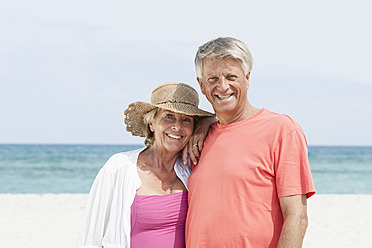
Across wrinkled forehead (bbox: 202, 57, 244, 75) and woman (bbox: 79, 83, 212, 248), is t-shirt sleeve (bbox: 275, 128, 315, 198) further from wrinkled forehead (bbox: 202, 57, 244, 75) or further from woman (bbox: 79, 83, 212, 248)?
woman (bbox: 79, 83, 212, 248)

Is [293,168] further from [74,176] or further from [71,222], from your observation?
[74,176]

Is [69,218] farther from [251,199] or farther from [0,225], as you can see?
[251,199]

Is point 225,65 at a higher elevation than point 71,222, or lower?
higher

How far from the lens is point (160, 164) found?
10.7 feet

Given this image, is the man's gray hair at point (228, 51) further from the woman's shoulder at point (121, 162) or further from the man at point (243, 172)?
the woman's shoulder at point (121, 162)

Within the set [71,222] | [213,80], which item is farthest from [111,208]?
[71,222]

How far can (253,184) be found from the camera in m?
2.62

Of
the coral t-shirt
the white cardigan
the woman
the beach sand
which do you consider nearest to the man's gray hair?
the coral t-shirt

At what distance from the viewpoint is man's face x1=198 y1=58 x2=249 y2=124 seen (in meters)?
2.74

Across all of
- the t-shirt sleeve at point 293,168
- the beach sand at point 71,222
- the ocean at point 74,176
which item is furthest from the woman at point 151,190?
the ocean at point 74,176

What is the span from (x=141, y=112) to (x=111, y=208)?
0.75m

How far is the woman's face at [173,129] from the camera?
124 inches

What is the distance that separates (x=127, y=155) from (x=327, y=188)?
2211 centimetres

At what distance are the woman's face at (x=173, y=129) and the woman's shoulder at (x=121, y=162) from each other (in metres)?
0.22
